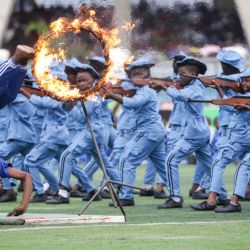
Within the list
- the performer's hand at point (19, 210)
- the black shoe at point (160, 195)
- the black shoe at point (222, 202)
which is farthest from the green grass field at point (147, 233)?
the black shoe at point (160, 195)

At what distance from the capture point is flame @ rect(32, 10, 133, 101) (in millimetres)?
13062

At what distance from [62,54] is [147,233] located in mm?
2951

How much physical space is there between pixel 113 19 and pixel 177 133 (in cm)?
347

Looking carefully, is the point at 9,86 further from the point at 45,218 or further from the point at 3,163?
the point at 45,218

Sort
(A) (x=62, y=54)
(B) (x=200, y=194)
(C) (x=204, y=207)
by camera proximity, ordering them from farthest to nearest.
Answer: (B) (x=200, y=194)
(C) (x=204, y=207)
(A) (x=62, y=54)

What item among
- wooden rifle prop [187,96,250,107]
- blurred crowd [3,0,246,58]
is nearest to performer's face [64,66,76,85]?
blurred crowd [3,0,246,58]

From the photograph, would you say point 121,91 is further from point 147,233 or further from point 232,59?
point 147,233

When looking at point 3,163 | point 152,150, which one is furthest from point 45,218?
point 152,150

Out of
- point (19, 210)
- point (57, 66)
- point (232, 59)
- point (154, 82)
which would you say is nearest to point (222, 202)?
point (232, 59)

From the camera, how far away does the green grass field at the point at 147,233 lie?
1056cm

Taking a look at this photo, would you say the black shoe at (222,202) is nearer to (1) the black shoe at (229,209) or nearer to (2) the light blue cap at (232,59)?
(1) the black shoe at (229,209)

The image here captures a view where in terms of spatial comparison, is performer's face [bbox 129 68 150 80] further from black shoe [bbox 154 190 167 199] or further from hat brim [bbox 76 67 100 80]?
black shoe [bbox 154 190 167 199]

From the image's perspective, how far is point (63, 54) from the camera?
13.7 meters

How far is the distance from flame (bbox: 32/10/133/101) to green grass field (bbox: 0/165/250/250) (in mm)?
1567
